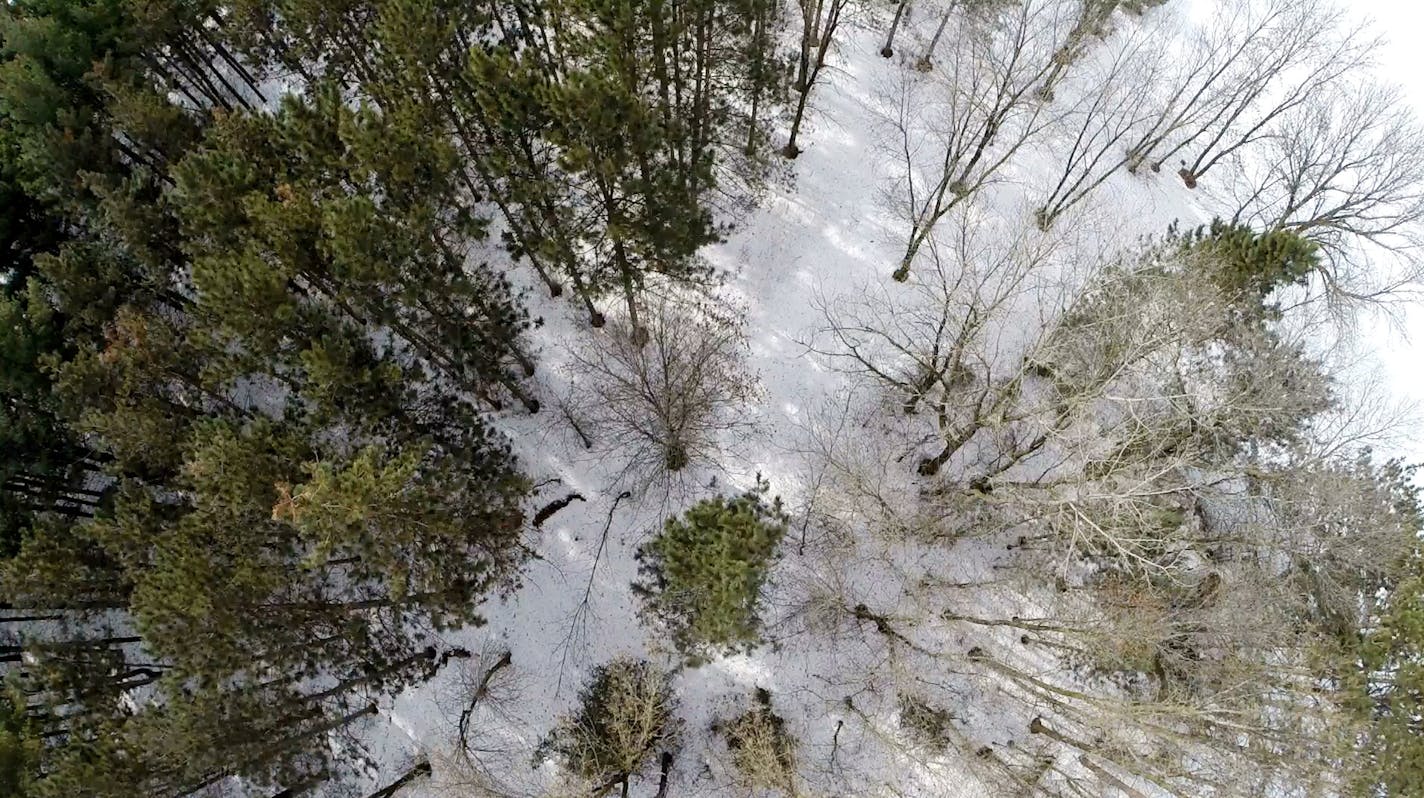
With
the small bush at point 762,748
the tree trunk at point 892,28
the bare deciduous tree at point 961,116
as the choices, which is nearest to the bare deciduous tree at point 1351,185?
the bare deciduous tree at point 961,116

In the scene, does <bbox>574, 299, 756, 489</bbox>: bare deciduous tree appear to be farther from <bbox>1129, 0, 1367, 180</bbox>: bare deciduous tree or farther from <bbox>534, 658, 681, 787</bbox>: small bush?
<bbox>1129, 0, 1367, 180</bbox>: bare deciduous tree

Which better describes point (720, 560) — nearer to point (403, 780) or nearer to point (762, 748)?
point (762, 748)

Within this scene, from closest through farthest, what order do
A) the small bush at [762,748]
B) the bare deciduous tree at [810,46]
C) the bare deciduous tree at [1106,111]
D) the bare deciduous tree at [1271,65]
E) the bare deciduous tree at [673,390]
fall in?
the small bush at [762,748]
the bare deciduous tree at [673,390]
the bare deciduous tree at [810,46]
the bare deciduous tree at [1271,65]
the bare deciduous tree at [1106,111]

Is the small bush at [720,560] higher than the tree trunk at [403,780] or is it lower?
higher

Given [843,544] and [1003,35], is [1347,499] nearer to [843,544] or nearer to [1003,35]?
[843,544]

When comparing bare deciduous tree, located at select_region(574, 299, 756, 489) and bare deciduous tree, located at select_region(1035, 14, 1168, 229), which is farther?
bare deciduous tree, located at select_region(1035, 14, 1168, 229)

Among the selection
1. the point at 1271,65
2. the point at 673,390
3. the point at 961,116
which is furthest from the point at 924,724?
the point at 1271,65

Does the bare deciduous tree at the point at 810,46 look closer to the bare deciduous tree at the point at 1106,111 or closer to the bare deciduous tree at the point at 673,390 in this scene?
the bare deciduous tree at the point at 673,390

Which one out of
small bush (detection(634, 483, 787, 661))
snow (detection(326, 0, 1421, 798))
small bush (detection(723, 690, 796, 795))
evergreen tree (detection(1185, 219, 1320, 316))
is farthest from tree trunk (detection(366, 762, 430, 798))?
evergreen tree (detection(1185, 219, 1320, 316))
